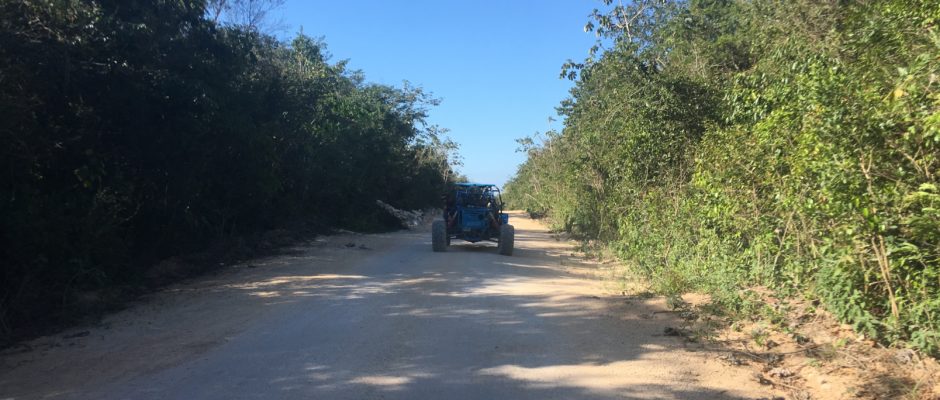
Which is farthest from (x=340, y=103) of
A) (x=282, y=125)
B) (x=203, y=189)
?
(x=203, y=189)

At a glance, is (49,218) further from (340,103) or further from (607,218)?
(340,103)

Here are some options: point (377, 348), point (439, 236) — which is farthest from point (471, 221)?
point (377, 348)

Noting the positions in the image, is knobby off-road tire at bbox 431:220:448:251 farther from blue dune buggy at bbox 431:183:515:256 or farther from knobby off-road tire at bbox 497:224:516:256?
knobby off-road tire at bbox 497:224:516:256

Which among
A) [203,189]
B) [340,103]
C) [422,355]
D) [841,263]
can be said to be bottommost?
[422,355]

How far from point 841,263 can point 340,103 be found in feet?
76.6

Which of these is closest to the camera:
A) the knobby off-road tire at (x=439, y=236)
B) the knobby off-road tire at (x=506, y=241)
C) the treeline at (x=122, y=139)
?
the treeline at (x=122, y=139)

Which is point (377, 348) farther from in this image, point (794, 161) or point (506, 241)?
point (506, 241)

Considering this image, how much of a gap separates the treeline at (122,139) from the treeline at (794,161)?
9.12 metres

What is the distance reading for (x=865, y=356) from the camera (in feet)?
17.6

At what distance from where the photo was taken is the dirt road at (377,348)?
16.7ft

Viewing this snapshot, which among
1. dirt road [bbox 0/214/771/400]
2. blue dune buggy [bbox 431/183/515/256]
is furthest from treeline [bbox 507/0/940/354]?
blue dune buggy [bbox 431/183/515/256]

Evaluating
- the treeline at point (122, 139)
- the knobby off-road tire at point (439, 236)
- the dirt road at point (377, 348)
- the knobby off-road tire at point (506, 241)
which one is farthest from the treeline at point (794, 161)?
the treeline at point (122, 139)

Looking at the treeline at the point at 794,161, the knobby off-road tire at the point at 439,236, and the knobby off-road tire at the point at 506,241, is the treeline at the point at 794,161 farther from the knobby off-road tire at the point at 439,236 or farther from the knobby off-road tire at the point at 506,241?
the knobby off-road tire at the point at 439,236

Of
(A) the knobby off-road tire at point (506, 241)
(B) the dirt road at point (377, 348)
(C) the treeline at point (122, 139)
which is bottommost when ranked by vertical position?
(B) the dirt road at point (377, 348)
